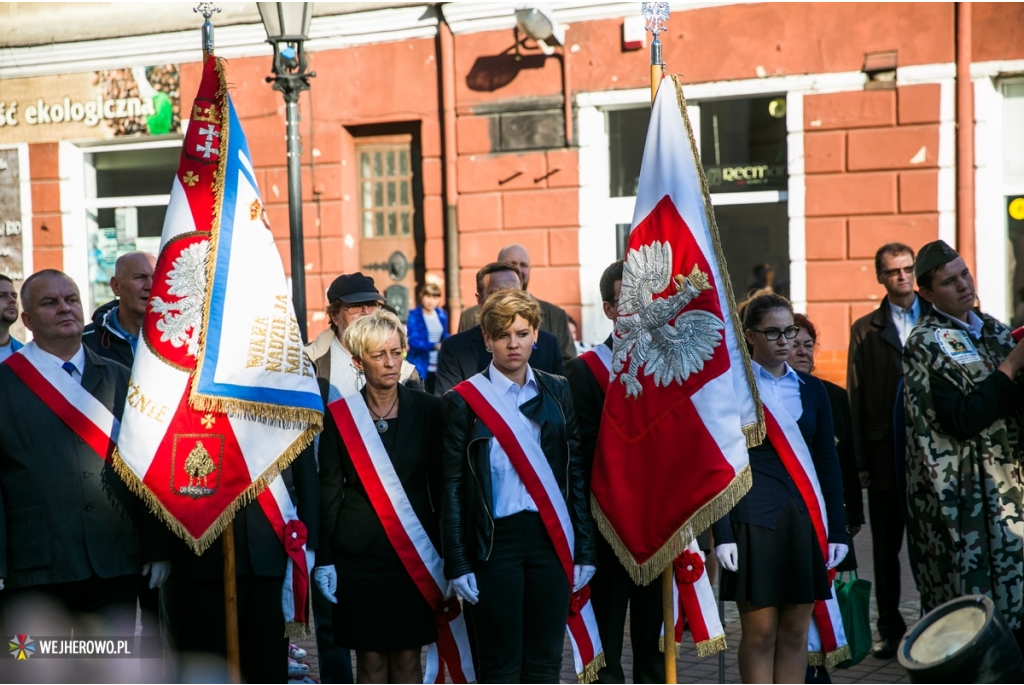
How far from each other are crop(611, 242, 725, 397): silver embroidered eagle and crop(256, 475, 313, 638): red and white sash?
4.58ft

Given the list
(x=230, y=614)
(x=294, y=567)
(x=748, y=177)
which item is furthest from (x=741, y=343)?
(x=748, y=177)

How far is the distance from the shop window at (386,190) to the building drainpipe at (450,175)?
60 cm

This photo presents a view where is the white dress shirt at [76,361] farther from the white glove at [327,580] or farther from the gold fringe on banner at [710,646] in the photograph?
the gold fringe on banner at [710,646]

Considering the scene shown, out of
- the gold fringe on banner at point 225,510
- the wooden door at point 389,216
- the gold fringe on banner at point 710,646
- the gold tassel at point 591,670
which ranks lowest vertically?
the gold tassel at point 591,670

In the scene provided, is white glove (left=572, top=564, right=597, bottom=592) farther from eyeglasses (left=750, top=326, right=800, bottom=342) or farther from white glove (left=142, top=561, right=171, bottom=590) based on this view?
white glove (left=142, top=561, right=171, bottom=590)

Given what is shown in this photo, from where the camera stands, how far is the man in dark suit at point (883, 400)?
5.95 meters

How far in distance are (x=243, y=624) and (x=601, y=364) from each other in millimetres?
Result: 1742

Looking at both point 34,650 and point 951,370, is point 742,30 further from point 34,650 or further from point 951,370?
point 34,650

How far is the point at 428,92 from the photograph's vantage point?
1145cm

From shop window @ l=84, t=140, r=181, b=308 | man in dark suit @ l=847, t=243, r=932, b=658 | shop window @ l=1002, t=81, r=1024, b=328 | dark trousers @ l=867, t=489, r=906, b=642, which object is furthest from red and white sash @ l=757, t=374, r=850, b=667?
shop window @ l=84, t=140, r=181, b=308

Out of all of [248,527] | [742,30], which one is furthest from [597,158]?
[248,527]

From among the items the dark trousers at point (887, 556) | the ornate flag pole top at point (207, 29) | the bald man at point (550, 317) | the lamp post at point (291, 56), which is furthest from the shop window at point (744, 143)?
the ornate flag pole top at point (207, 29)

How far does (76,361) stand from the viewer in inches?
174

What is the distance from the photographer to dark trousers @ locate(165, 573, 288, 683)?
13.9 ft
